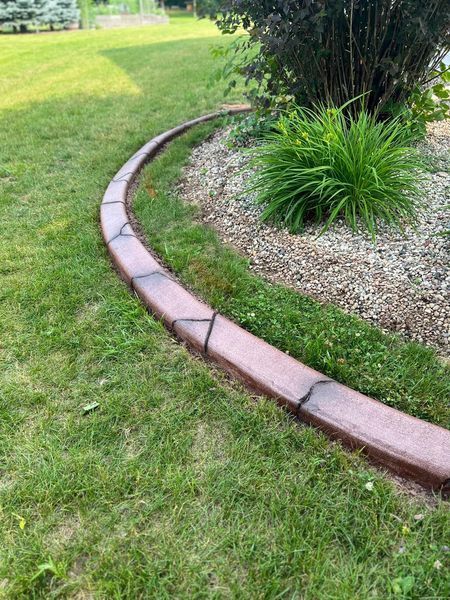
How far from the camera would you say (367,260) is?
2061mm

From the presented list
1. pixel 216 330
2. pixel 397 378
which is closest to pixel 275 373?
pixel 216 330

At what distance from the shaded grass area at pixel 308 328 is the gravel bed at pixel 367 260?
0.08 meters

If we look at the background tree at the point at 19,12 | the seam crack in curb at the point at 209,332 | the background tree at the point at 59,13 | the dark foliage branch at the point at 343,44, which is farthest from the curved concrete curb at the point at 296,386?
the background tree at the point at 59,13

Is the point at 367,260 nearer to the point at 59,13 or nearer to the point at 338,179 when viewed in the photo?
the point at 338,179

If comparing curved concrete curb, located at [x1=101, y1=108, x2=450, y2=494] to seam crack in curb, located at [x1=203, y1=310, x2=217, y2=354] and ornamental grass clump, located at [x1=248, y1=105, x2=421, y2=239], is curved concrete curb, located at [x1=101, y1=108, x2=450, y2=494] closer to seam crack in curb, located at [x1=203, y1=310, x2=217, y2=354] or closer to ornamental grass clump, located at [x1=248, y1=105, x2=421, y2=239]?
seam crack in curb, located at [x1=203, y1=310, x2=217, y2=354]

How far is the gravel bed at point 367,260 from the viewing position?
1.84m

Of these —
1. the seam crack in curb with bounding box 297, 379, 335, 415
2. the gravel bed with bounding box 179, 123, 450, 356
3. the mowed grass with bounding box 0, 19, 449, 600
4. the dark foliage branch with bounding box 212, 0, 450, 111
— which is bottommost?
→ the mowed grass with bounding box 0, 19, 449, 600

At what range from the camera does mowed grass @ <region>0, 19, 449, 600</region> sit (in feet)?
3.60

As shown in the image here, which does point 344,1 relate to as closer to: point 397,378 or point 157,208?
point 157,208

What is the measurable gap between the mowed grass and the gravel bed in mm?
648

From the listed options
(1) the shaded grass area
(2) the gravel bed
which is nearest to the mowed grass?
(1) the shaded grass area

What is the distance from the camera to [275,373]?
1.58 meters

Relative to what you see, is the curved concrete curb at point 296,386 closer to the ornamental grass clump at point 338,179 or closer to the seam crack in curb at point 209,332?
the seam crack in curb at point 209,332

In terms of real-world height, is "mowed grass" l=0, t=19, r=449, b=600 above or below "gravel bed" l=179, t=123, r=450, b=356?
below
